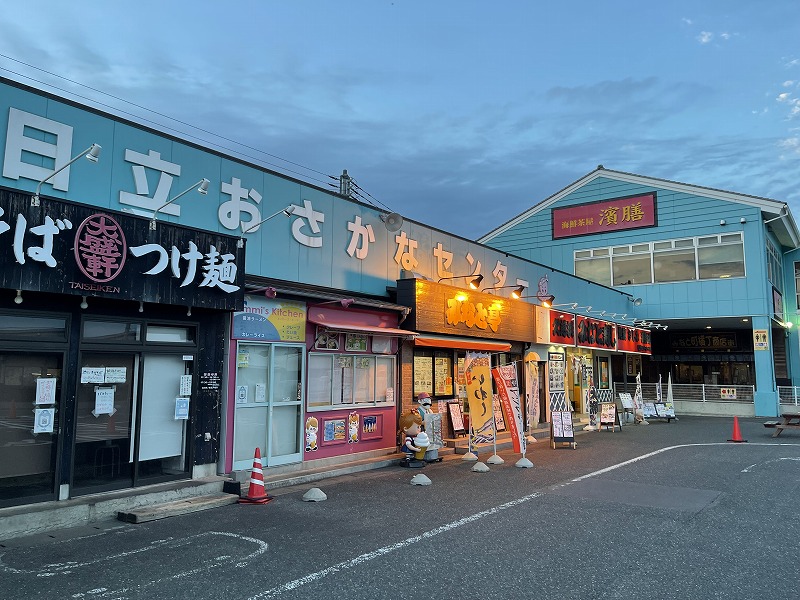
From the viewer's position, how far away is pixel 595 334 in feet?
72.9

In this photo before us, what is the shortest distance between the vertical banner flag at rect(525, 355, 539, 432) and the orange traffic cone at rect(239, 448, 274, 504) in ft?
35.1

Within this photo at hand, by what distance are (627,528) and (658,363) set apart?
31.5 metres

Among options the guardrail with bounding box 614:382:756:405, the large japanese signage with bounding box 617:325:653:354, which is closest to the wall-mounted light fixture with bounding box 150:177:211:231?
the large japanese signage with bounding box 617:325:653:354

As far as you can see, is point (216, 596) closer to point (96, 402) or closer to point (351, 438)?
point (96, 402)

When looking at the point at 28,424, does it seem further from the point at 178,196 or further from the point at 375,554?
the point at 375,554

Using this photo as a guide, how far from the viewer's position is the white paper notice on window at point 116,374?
830 centimetres

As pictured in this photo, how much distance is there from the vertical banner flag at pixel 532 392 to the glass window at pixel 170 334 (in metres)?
11.4

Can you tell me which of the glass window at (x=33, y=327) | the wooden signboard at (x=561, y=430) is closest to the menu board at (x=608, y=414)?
the wooden signboard at (x=561, y=430)

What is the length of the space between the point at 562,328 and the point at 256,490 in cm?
1364

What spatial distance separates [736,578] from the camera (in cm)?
564

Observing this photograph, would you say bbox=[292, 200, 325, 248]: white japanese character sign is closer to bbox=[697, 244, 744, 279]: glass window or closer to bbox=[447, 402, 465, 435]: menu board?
bbox=[447, 402, 465, 435]: menu board

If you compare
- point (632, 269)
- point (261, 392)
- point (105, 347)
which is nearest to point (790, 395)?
point (632, 269)

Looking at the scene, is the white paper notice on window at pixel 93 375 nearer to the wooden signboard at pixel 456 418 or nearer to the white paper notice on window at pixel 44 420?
the white paper notice on window at pixel 44 420

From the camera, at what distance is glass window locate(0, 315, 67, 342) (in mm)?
7332
